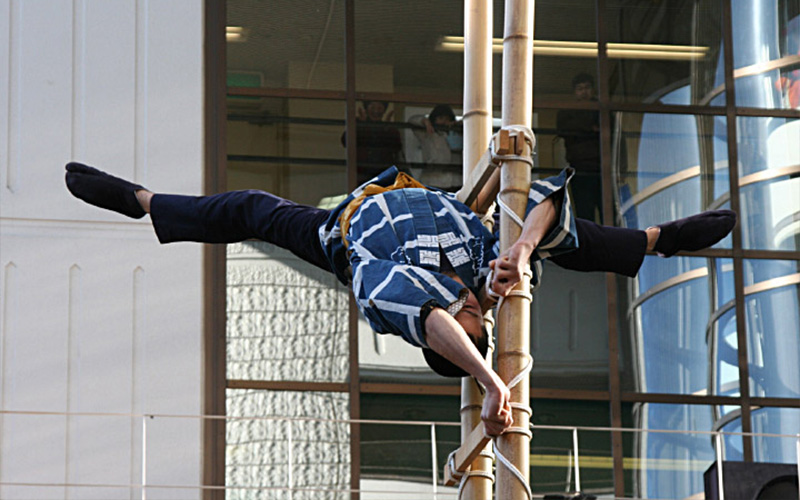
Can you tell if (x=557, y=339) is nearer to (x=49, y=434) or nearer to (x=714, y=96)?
(x=714, y=96)

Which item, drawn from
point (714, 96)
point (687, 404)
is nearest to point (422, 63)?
point (714, 96)

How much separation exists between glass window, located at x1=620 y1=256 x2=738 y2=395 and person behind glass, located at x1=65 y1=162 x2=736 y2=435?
347 cm

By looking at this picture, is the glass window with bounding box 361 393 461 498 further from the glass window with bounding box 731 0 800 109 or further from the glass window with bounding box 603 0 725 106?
the glass window with bounding box 731 0 800 109

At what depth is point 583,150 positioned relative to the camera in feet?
25.7

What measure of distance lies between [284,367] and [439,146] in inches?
54.9

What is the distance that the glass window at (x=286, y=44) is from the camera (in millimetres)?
7719

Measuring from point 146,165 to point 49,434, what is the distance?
1.36 meters

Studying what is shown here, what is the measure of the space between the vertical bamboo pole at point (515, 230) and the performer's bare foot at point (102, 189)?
3.42ft

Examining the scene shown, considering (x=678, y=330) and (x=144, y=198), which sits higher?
(x=144, y=198)

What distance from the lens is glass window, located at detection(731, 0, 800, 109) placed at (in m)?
8.04

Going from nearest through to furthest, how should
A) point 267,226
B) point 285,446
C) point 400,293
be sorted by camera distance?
point 400,293 → point 267,226 → point 285,446

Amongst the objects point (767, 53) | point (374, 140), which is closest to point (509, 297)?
point (374, 140)

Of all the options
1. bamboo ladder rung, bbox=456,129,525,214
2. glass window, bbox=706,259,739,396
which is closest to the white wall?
glass window, bbox=706,259,739,396

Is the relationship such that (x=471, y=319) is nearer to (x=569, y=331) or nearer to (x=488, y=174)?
(x=488, y=174)
